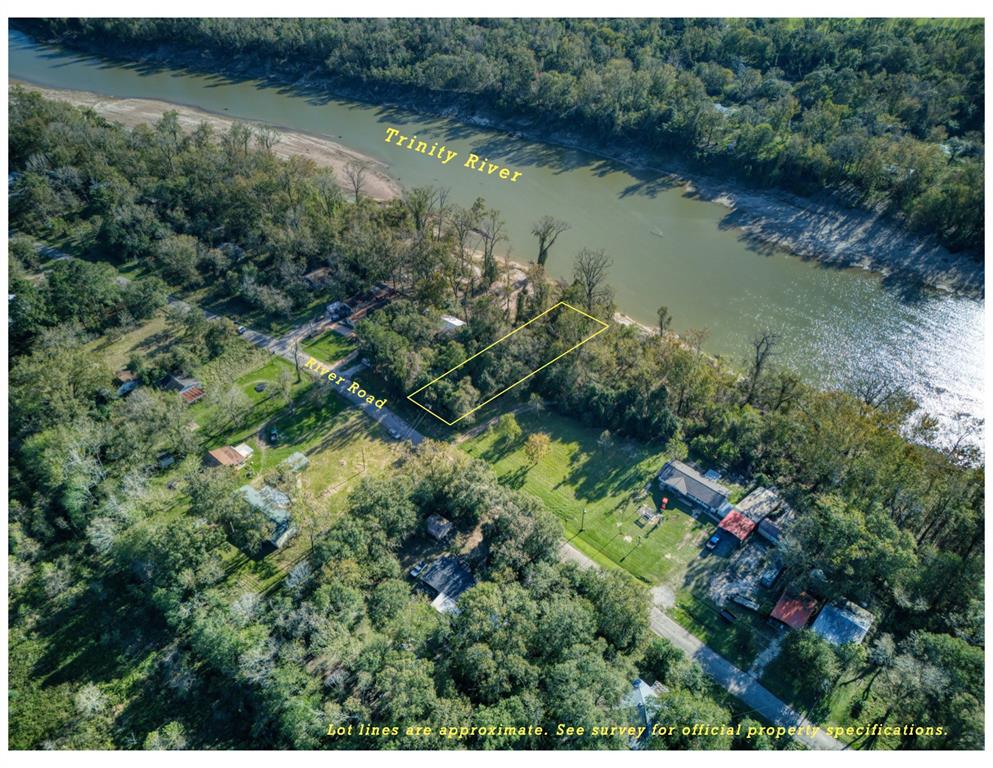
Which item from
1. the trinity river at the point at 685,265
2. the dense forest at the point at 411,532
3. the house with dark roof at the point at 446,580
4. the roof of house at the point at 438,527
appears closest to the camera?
the dense forest at the point at 411,532

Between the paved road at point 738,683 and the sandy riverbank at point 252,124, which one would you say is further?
the sandy riverbank at point 252,124

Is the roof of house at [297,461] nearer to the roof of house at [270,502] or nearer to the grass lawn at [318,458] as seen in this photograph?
the grass lawn at [318,458]

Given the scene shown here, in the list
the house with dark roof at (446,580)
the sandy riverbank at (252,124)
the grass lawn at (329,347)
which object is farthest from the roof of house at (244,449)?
the sandy riverbank at (252,124)

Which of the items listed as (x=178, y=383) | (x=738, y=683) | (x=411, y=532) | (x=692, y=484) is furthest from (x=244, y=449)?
(x=738, y=683)

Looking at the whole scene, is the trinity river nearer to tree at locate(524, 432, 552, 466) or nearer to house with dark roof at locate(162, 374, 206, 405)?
tree at locate(524, 432, 552, 466)

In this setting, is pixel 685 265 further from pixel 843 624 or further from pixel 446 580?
pixel 446 580

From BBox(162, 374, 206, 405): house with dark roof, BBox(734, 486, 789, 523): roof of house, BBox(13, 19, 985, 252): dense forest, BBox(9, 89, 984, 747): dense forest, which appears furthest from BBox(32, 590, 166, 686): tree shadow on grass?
BBox(13, 19, 985, 252): dense forest

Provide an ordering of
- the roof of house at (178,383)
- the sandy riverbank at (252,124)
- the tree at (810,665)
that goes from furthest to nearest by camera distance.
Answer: the sandy riverbank at (252,124) → the roof of house at (178,383) → the tree at (810,665)

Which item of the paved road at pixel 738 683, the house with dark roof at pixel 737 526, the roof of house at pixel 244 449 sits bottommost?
the paved road at pixel 738 683
